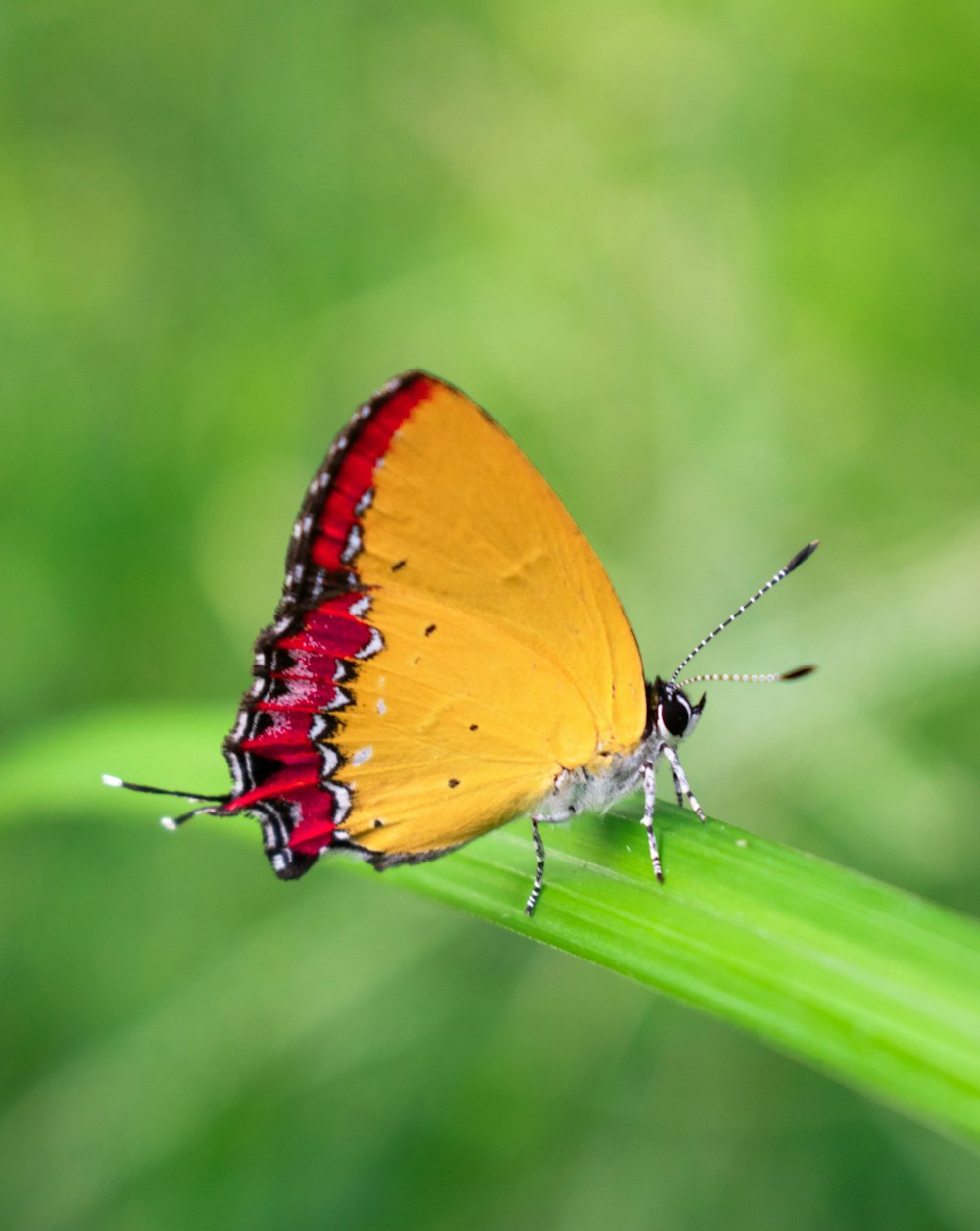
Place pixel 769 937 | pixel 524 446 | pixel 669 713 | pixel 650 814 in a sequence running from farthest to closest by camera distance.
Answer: pixel 524 446 → pixel 669 713 → pixel 650 814 → pixel 769 937

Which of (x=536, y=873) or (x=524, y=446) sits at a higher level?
(x=524, y=446)

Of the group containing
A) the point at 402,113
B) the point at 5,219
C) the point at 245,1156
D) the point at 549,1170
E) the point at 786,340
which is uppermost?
the point at 402,113

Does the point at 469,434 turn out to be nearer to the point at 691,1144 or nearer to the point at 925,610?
the point at 925,610

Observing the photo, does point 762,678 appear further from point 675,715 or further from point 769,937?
point 769,937

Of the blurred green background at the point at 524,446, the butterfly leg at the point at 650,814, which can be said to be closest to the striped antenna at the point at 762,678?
the butterfly leg at the point at 650,814

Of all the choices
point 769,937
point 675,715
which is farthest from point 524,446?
point 769,937

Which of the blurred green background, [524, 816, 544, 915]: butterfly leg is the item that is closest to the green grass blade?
[524, 816, 544, 915]: butterfly leg

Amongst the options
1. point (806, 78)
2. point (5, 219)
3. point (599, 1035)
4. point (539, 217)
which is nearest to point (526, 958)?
point (599, 1035)
